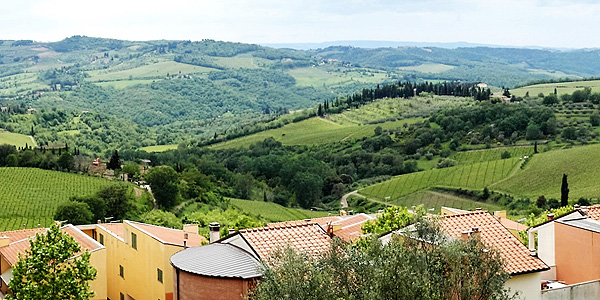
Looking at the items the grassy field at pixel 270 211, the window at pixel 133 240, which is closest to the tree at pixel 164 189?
the grassy field at pixel 270 211

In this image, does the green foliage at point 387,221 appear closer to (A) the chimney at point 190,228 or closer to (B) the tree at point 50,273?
(A) the chimney at point 190,228

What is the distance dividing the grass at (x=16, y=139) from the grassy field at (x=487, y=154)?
78102 millimetres

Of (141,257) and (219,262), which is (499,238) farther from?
(141,257)

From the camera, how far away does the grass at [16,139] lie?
136m

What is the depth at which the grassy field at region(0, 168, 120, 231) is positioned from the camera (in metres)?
65.2

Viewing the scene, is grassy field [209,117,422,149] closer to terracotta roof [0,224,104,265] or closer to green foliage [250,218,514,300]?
terracotta roof [0,224,104,265]

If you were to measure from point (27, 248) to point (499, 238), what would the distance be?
21.0 meters

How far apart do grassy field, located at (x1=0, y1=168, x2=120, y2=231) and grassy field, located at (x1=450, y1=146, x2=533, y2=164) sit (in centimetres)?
5620

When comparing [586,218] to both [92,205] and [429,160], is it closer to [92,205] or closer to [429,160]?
[92,205]

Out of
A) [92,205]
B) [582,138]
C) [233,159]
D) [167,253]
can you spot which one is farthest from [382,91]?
[167,253]

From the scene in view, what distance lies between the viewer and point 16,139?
14262 centimetres

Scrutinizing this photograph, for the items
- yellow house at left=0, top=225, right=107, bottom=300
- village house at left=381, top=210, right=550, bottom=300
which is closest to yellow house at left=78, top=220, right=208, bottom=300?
yellow house at left=0, top=225, right=107, bottom=300

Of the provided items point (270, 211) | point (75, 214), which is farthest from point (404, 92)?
point (75, 214)

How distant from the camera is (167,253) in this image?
2762 cm
